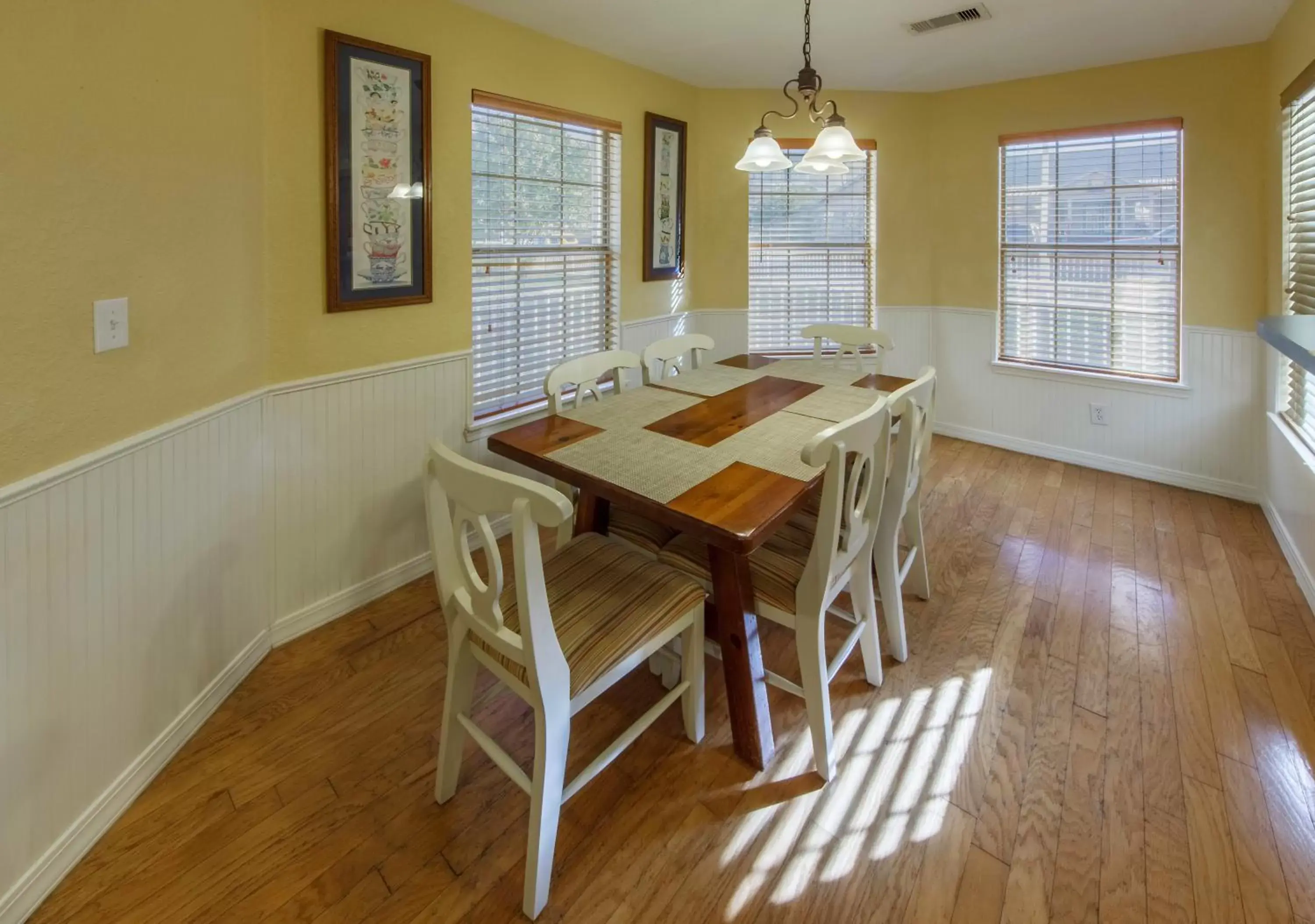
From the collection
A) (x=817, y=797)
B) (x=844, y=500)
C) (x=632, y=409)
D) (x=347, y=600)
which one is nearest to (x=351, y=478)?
(x=347, y=600)

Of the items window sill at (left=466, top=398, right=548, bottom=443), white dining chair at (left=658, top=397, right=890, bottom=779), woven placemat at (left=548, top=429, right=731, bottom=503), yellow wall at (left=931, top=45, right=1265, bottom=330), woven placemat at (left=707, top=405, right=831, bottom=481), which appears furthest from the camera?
yellow wall at (left=931, top=45, right=1265, bottom=330)

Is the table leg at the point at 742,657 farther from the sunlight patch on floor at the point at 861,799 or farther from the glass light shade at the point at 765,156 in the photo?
the glass light shade at the point at 765,156

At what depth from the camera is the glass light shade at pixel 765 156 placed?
2420 mm

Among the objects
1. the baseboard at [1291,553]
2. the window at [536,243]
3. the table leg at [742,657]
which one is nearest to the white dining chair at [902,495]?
the table leg at [742,657]

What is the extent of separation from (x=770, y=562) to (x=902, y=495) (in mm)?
528

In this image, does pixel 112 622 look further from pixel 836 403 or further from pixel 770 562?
pixel 836 403

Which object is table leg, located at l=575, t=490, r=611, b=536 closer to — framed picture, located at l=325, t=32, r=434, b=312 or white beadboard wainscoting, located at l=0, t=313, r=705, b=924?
white beadboard wainscoting, located at l=0, t=313, r=705, b=924

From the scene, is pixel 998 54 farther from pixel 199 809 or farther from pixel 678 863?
pixel 199 809

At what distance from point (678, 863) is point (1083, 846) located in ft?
2.96

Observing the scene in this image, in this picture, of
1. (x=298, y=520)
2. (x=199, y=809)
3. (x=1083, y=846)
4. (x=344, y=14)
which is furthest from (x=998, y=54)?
(x=199, y=809)

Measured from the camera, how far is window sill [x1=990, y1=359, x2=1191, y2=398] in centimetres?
389

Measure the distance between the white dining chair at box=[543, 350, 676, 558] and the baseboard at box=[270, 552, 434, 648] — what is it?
62 cm

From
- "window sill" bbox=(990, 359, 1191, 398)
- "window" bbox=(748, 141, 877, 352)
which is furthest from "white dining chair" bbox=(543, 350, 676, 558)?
"window sill" bbox=(990, 359, 1191, 398)

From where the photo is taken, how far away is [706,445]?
204 cm
